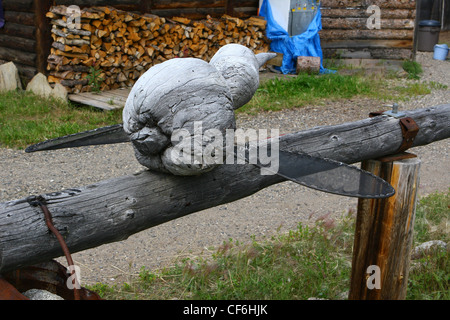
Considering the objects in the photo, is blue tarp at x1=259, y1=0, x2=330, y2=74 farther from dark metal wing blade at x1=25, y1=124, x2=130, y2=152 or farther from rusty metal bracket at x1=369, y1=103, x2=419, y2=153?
dark metal wing blade at x1=25, y1=124, x2=130, y2=152

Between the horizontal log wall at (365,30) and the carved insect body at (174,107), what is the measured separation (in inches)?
316

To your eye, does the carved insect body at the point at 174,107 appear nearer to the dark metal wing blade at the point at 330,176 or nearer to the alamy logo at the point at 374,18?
the dark metal wing blade at the point at 330,176

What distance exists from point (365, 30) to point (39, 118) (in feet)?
19.9

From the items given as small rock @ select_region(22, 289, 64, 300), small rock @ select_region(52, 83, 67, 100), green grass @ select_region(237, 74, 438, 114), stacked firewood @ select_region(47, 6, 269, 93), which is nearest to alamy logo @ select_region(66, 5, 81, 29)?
stacked firewood @ select_region(47, 6, 269, 93)

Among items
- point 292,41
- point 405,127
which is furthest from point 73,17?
point 405,127

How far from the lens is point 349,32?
9.39 meters

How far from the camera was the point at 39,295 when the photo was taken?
5.84 ft

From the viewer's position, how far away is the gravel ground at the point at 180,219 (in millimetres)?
3594

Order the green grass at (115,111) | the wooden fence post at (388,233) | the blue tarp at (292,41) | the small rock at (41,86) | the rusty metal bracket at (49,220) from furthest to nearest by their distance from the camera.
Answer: the blue tarp at (292,41)
the small rock at (41,86)
the green grass at (115,111)
the wooden fence post at (388,233)
the rusty metal bracket at (49,220)

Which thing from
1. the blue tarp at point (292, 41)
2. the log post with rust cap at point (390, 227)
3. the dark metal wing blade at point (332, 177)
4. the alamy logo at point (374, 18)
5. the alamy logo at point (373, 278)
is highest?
the alamy logo at point (374, 18)

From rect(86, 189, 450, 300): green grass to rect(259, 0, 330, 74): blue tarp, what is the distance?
216 inches

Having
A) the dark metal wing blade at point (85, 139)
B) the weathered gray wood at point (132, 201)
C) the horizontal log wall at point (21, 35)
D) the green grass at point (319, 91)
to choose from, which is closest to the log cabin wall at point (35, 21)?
the horizontal log wall at point (21, 35)

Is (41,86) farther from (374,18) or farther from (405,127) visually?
(374,18)
